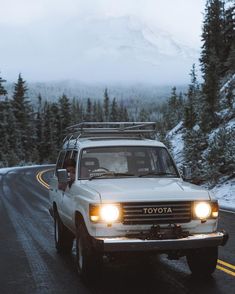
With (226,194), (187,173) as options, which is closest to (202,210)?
(187,173)

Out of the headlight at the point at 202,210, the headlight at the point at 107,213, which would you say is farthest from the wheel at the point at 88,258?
the headlight at the point at 202,210

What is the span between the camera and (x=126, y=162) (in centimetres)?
791

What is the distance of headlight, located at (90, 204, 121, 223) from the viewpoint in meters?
6.19

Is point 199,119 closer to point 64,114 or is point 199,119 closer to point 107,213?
point 107,213

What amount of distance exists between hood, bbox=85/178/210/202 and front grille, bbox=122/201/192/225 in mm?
67

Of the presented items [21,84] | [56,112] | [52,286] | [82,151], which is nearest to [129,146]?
[82,151]

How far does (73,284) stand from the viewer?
22.1ft

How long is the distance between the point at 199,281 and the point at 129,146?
8.17 feet

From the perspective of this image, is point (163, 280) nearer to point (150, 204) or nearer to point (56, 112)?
point (150, 204)

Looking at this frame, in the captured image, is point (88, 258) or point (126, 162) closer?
point (88, 258)

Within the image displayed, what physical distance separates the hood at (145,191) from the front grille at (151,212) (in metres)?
0.07

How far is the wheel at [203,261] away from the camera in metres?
6.80

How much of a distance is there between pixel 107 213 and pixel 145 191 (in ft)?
1.89

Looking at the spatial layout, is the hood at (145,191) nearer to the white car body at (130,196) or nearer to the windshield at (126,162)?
the white car body at (130,196)
